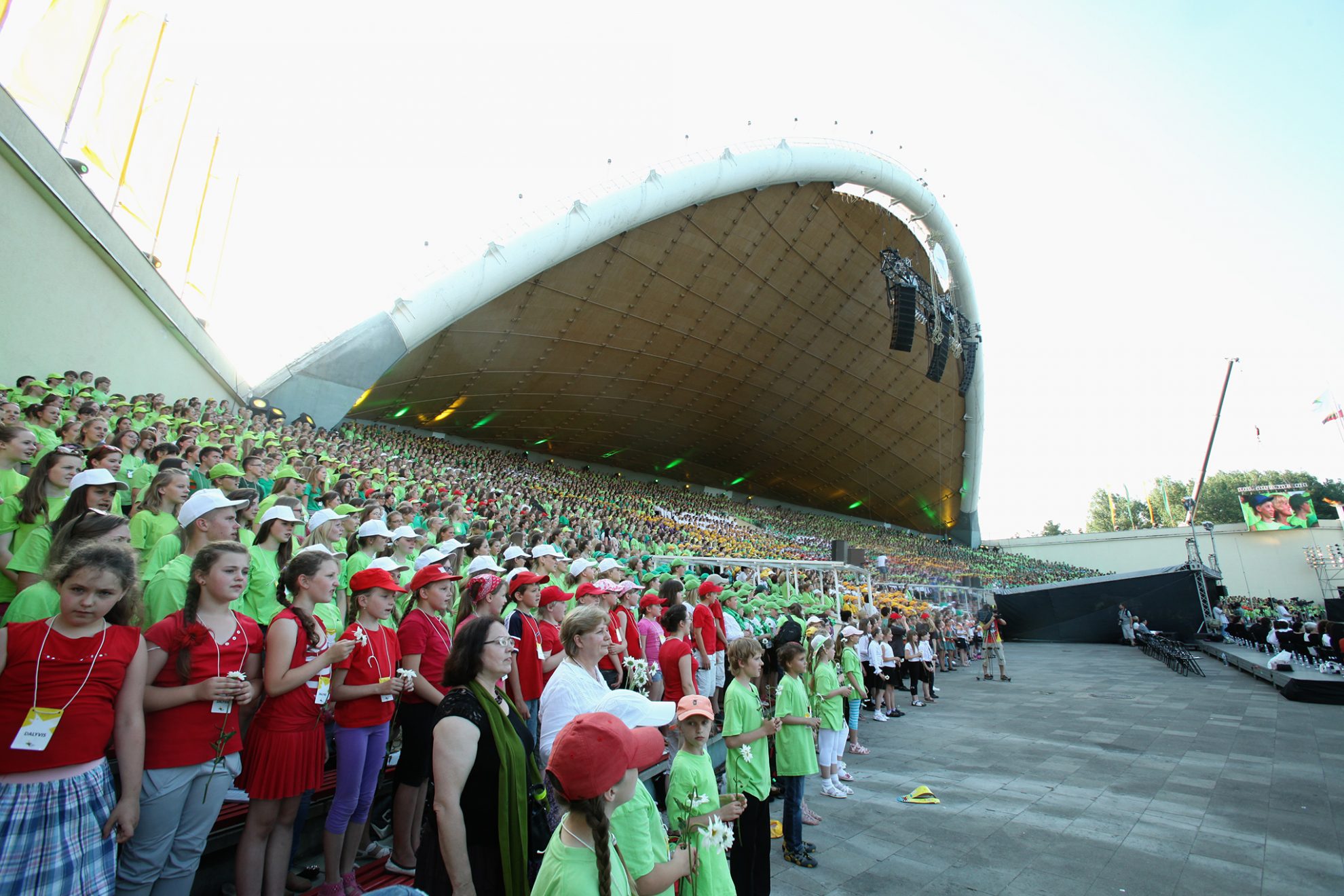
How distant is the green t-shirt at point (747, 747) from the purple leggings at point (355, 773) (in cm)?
199

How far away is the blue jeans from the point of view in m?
4.69

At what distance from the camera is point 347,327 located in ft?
59.9

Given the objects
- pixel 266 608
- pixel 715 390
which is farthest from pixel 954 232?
pixel 266 608

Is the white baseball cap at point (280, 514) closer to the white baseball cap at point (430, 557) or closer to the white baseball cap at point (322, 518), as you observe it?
the white baseball cap at point (430, 557)

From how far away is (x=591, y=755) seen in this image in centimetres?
171

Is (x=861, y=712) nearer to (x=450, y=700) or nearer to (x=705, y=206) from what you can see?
(x=450, y=700)

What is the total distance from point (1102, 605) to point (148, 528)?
1218 inches

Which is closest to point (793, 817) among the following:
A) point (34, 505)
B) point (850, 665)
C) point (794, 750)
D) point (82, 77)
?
point (794, 750)

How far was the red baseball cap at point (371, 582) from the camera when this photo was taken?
3.19m

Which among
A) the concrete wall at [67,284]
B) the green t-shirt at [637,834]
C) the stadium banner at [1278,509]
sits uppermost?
the concrete wall at [67,284]

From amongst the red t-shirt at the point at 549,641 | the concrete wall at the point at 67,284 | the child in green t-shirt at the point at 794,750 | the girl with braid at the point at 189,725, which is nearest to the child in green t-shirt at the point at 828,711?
the child in green t-shirt at the point at 794,750

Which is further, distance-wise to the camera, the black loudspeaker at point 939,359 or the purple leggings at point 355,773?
the black loudspeaker at point 939,359

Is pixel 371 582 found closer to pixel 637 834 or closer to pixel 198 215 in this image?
pixel 637 834

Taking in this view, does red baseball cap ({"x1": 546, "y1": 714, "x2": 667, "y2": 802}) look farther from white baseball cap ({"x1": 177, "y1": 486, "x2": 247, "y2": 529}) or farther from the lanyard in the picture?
white baseball cap ({"x1": 177, "y1": 486, "x2": 247, "y2": 529})
